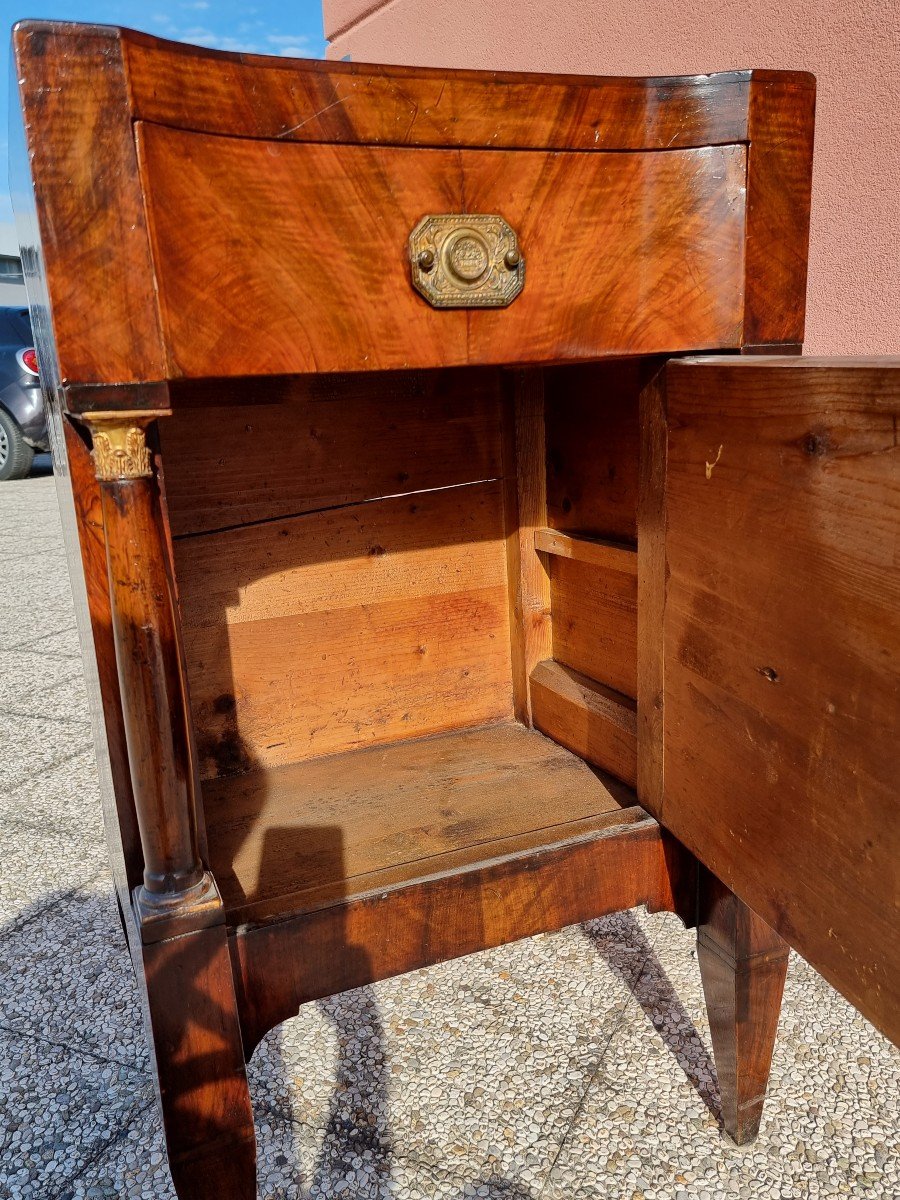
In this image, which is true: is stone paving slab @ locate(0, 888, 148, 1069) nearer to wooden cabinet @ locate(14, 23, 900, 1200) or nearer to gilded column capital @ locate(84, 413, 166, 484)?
wooden cabinet @ locate(14, 23, 900, 1200)

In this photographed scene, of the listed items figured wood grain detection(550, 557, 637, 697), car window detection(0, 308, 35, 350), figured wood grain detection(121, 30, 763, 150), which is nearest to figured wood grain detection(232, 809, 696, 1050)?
figured wood grain detection(550, 557, 637, 697)

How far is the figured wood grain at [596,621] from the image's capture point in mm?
1206

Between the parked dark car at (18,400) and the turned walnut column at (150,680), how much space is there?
6.74 m

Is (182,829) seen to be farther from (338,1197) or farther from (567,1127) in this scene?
(567,1127)

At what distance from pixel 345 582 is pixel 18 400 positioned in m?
6.51

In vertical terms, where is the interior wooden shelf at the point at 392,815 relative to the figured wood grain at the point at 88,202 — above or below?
below

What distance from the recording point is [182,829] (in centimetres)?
76

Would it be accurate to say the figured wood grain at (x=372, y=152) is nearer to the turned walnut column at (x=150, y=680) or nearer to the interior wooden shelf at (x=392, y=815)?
the turned walnut column at (x=150, y=680)

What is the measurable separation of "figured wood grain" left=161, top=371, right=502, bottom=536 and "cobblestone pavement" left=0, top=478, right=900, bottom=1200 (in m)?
0.75

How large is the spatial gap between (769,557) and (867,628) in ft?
0.43

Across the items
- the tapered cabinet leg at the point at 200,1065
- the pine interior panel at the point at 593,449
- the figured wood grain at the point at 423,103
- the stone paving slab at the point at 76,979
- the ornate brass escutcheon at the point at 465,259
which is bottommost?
the stone paving slab at the point at 76,979

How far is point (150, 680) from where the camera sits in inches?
28.6

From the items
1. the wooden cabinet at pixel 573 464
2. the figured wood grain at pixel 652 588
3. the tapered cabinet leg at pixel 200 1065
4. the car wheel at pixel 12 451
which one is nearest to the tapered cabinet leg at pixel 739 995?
the wooden cabinet at pixel 573 464

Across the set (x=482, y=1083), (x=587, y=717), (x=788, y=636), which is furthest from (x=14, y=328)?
(x=788, y=636)
